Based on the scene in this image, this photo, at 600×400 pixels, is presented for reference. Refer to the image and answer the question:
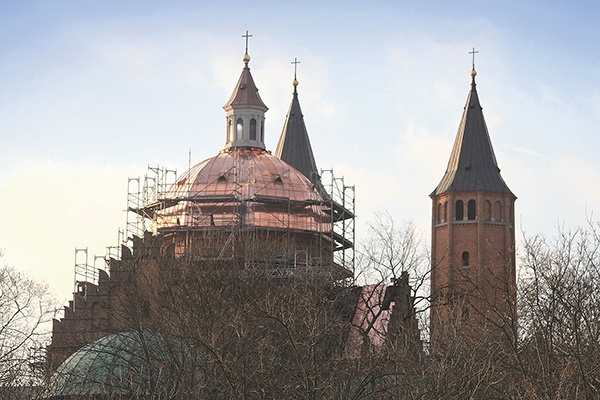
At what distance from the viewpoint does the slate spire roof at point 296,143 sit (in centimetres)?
9419

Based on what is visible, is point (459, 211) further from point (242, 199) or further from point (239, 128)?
point (242, 199)

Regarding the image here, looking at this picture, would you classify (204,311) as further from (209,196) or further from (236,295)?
(209,196)

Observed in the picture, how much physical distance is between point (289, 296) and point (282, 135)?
46791 millimetres

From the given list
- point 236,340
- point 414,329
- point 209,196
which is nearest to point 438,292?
point 414,329

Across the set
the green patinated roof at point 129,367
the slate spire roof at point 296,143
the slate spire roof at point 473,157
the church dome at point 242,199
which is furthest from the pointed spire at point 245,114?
the green patinated roof at point 129,367

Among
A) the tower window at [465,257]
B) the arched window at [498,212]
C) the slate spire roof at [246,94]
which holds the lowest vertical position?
the tower window at [465,257]

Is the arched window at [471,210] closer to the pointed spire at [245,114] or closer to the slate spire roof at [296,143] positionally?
the slate spire roof at [296,143]

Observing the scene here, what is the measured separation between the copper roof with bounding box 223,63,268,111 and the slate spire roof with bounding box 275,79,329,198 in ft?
50.2

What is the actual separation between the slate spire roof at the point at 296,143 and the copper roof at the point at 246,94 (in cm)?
1530

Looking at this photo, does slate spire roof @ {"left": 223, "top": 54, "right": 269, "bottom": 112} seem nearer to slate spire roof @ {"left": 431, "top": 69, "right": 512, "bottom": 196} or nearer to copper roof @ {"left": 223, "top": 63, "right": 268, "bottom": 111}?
copper roof @ {"left": 223, "top": 63, "right": 268, "bottom": 111}

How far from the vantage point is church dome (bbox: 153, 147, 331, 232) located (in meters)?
66.4

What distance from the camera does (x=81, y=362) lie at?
49812mm

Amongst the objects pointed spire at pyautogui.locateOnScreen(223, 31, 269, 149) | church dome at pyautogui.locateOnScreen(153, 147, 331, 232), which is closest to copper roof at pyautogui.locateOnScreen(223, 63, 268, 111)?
pointed spire at pyautogui.locateOnScreen(223, 31, 269, 149)

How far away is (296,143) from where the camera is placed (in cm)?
9500
